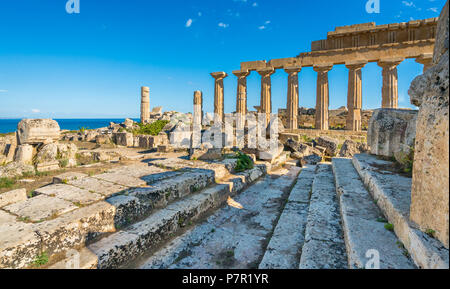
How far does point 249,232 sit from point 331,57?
14375mm

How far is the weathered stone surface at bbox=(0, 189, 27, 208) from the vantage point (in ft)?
8.98

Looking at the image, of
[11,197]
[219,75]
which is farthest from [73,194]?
[219,75]

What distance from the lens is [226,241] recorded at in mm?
2787

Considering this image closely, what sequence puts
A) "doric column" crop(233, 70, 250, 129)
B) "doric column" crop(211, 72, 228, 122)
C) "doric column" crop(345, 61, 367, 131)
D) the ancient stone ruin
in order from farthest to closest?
"doric column" crop(211, 72, 228, 122)
"doric column" crop(233, 70, 250, 129)
"doric column" crop(345, 61, 367, 131)
the ancient stone ruin

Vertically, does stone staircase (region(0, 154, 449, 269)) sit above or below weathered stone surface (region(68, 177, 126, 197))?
below

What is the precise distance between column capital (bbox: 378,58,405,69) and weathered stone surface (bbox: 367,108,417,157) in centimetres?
1118

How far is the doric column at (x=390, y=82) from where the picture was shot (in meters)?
12.8

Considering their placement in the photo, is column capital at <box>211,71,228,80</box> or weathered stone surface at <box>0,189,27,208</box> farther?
column capital at <box>211,71,228,80</box>

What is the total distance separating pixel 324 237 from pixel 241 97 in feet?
48.5

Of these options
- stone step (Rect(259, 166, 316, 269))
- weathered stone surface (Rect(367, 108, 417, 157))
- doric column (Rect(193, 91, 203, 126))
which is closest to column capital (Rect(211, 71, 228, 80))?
doric column (Rect(193, 91, 203, 126))

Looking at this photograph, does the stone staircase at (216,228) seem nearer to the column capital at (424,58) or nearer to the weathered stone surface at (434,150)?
the weathered stone surface at (434,150)

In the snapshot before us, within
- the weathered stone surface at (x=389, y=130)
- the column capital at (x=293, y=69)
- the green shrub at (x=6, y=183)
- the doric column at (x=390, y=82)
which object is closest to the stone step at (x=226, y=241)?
the weathered stone surface at (x=389, y=130)

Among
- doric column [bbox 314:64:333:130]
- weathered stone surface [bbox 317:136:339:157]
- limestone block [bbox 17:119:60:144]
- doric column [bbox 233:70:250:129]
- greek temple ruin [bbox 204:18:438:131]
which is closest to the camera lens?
limestone block [bbox 17:119:60:144]

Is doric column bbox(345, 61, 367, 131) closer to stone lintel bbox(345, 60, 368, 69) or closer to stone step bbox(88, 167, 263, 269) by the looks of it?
stone lintel bbox(345, 60, 368, 69)
